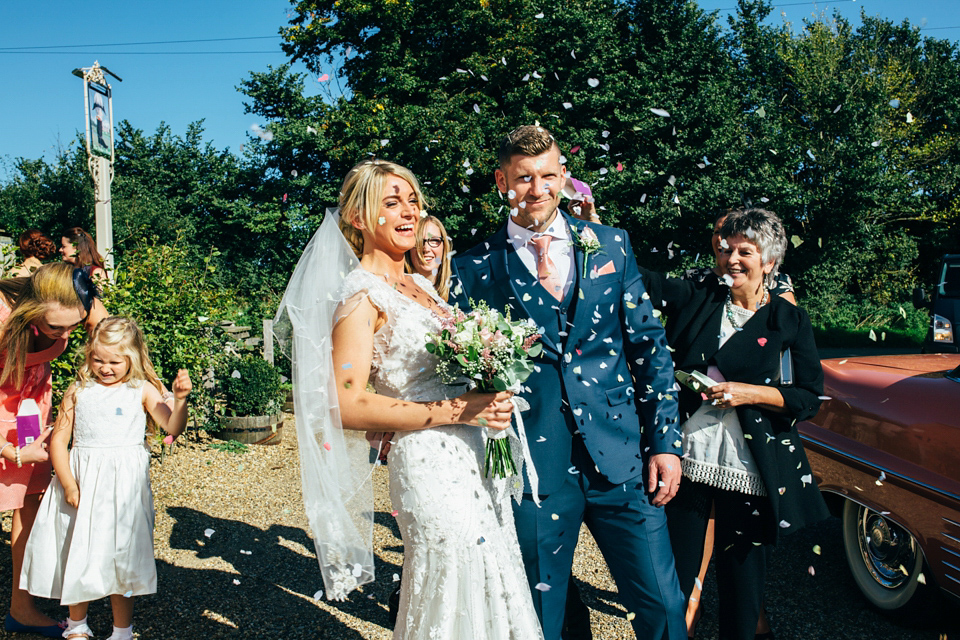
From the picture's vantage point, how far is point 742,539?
9.35 feet

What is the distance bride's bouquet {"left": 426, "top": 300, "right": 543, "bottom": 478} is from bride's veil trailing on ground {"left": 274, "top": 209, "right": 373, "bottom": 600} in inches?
16.3

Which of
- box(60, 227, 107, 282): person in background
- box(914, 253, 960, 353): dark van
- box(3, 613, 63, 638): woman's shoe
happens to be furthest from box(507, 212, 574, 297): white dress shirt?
box(914, 253, 960, 353): dark van

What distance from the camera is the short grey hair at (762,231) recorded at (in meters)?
2.93

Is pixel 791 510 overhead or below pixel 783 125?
below

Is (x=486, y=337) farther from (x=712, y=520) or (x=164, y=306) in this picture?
(x=164, y=306)

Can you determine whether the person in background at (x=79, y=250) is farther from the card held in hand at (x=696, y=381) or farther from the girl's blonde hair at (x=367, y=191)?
the card held in hand at (x=696, y=381)

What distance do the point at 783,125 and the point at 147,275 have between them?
21.2 m

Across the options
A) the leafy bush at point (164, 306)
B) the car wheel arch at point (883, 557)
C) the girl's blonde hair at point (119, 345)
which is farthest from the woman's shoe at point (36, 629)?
the car wheel arch at point (883, 557)

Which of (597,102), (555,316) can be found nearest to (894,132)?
(597,102)

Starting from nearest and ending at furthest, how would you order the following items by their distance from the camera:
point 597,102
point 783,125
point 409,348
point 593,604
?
point 409,348, point 593,604, point 597,102, point 783,125

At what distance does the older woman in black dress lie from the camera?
9.29ft

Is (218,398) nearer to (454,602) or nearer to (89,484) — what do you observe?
(89,484)

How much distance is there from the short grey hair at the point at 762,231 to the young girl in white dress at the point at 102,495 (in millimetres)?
2695

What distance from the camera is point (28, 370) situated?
355 centimetres
